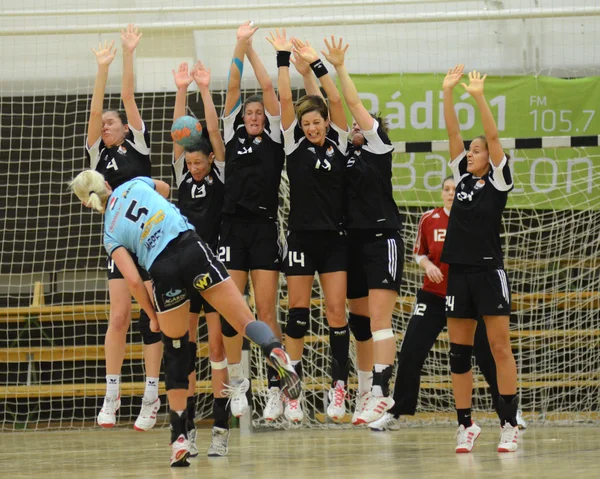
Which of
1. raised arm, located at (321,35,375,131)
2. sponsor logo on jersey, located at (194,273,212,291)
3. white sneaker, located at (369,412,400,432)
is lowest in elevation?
white sneaker, located at (369,412,400,432)

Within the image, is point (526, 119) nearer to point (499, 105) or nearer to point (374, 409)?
point (499, 105)

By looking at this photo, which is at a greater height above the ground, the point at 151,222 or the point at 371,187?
the point at 371,187

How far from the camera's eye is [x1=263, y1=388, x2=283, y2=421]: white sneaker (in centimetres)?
611

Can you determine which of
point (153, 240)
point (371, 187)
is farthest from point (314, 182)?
point (153, 240)

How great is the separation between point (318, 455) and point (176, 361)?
134 cm

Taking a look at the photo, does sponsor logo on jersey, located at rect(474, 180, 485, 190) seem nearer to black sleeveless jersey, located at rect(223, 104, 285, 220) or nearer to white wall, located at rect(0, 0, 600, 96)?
black sleeveless jersey, located at rect(223, 104, 285, 220)

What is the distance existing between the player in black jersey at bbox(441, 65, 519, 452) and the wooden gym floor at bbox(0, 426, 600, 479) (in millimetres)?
386

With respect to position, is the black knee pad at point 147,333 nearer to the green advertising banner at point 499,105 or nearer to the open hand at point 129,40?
the open hand at point 129,40

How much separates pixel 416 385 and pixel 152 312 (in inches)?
127

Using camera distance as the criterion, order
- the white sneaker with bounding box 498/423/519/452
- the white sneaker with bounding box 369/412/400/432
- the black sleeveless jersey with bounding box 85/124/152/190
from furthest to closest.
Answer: the white sneaker with bounding box 369/412/400/432 → the black sleeveless jersey with bounding box 85/124/152/190 → the white sneaker with bounding box 498/423/519/452

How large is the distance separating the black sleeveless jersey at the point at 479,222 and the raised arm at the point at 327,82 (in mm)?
964

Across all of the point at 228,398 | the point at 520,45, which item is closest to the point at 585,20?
the point at 520,45

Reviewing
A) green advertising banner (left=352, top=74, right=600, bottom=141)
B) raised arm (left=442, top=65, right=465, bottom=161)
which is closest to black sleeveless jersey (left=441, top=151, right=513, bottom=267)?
raised arm (left=442, top=65, right=465, bottom=161)

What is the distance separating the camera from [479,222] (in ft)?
19.8
